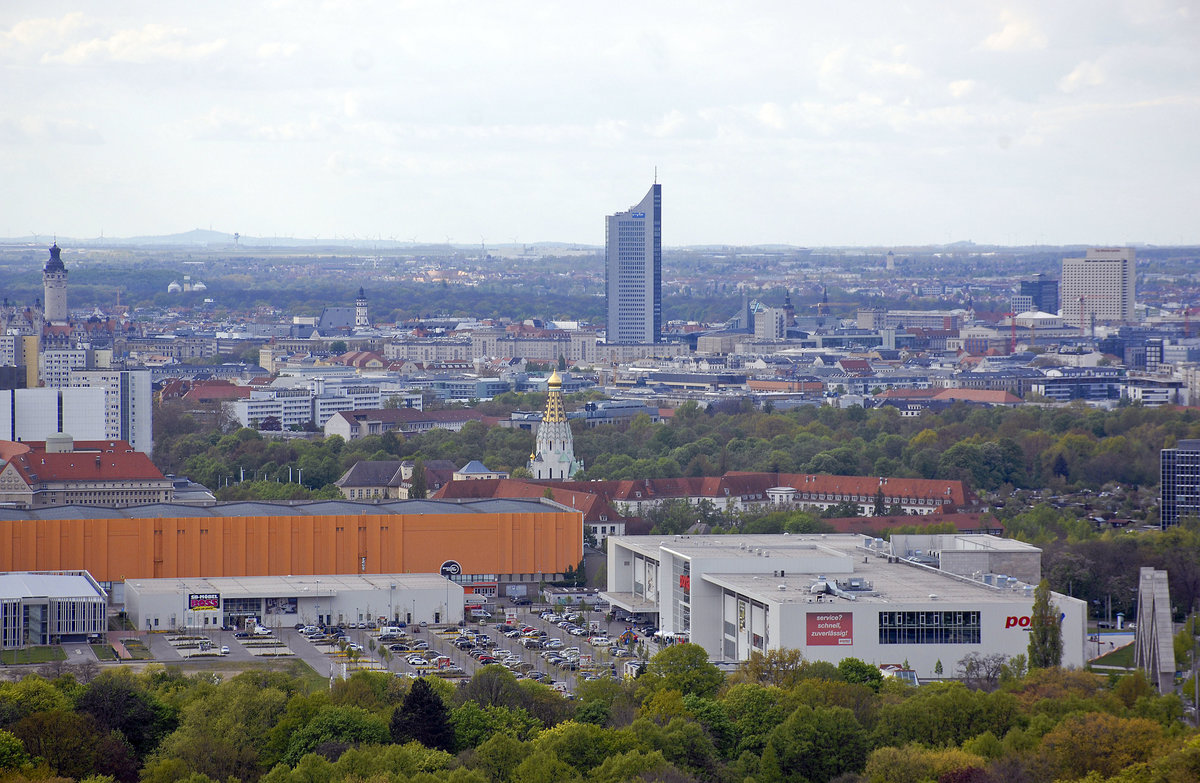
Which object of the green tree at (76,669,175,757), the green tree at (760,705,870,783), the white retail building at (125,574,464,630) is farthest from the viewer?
the white retail building at (125,574,464,630)

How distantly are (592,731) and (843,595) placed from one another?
35.1 ft

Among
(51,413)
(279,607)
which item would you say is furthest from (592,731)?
(51,413)

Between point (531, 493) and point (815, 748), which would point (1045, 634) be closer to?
point (815, 748)

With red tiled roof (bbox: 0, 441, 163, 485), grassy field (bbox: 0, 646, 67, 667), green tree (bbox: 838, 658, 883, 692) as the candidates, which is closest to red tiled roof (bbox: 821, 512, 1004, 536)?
red tiled roof (bbox: 0, 441, 163, 485)

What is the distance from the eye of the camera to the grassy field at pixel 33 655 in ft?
132

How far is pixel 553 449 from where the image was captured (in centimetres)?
6469

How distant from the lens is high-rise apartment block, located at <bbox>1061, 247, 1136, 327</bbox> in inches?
7087

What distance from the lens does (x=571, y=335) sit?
152125mm

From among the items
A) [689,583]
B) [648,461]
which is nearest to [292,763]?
[689,583]

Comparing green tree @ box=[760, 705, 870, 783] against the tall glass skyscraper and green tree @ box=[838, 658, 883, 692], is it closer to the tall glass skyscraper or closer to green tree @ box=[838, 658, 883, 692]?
green tree @ box=[838, 658, 883, 692]

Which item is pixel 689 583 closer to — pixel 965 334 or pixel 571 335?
pixel 571 335

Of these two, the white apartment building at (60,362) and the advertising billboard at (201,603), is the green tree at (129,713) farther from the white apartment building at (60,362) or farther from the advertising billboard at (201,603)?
the white apartment building at (60,362)

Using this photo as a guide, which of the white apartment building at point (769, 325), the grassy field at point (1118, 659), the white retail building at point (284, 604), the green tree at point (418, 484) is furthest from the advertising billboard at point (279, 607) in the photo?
the white apartment building at point (769, 325)

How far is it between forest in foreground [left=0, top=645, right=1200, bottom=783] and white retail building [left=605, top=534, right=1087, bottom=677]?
4075 mm
